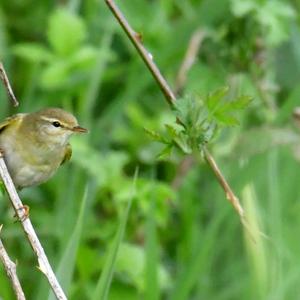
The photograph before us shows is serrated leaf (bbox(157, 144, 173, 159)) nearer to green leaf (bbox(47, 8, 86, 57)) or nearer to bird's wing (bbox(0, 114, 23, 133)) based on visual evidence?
bird's wing (bbox(0, 114, 23, 133))

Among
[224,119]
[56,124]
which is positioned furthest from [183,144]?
[56,124]

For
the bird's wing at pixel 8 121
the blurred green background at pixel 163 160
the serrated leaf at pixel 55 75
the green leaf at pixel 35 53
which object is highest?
the green leaf at pixel 35 53

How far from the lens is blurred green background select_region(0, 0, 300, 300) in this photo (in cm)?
460

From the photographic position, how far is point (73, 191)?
15.7 ft

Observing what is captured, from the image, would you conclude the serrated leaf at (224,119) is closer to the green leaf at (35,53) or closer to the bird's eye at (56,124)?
the bird's eye at (56,124)

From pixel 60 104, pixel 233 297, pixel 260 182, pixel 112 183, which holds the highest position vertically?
pixel 60 104

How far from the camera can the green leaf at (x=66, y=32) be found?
536cm

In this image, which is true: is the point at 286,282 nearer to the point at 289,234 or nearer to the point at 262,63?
the point at 289,234

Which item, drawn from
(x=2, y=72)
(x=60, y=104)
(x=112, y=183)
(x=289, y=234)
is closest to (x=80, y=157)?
(x=112, y=183)

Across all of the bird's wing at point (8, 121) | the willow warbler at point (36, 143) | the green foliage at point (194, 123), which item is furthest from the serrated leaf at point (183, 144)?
the bird's wing at point (8, 121)

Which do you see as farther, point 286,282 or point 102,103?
point 102,103

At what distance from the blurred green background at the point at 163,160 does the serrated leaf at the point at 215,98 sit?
3.98ft

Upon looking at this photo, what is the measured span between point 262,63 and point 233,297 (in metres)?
1.12

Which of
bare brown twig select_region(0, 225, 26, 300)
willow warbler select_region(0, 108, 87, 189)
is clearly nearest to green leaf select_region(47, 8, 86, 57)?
willow warbler select_region(0, 108, 87, 189)
